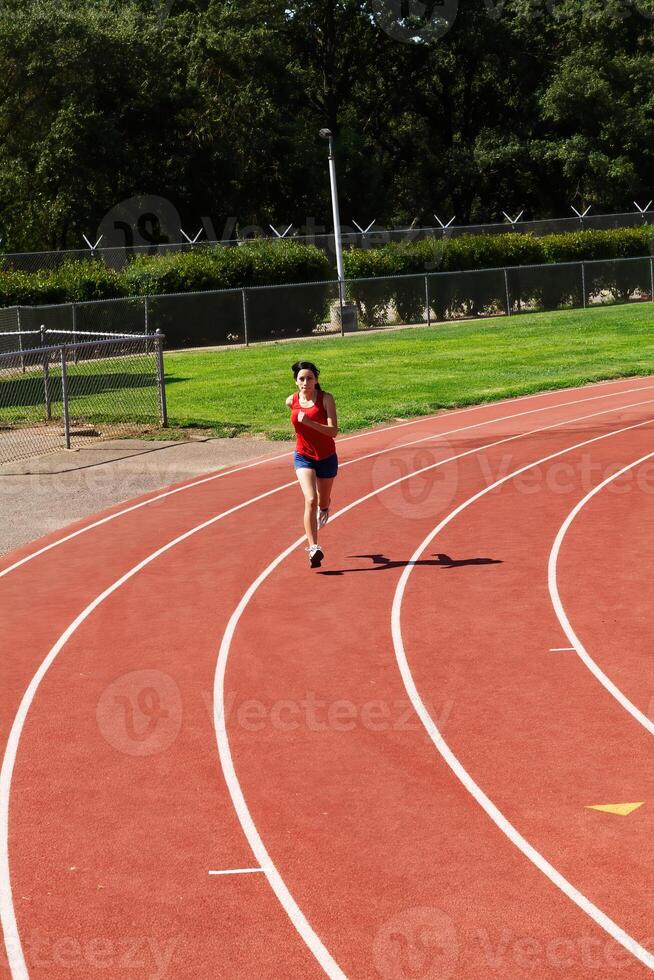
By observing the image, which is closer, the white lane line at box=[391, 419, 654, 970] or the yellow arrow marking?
the white lane line at box=[391, 419, 654, 970]

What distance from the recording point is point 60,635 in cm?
1052

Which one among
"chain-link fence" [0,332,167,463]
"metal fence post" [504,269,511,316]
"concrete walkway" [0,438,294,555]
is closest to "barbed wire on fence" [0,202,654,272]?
"metal fence post" [504,269,511,316]

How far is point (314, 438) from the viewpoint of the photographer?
1178 cm

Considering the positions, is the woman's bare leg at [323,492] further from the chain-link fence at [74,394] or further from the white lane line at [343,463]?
the chain-link fence at [74,394]

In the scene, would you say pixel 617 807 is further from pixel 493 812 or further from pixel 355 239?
pixel 355 239
